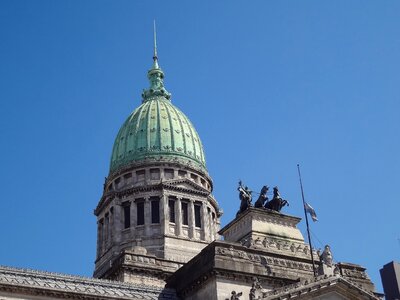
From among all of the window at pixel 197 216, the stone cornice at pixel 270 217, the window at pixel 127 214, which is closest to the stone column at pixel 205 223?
the window at pixel 197 216

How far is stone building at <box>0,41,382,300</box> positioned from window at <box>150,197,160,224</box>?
0.11 m

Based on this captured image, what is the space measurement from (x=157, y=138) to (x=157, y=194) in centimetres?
739

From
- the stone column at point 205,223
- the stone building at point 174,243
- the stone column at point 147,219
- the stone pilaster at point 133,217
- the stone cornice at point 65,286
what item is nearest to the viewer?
the stone cornice at point 65,286

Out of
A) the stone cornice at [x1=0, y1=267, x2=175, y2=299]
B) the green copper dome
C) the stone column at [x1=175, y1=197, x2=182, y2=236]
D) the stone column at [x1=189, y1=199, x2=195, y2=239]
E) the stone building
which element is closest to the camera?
the stone cornice at [x1=0, y1=267, x2=175, y2=299]

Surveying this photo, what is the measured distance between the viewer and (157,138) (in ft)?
278

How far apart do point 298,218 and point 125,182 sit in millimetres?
24562

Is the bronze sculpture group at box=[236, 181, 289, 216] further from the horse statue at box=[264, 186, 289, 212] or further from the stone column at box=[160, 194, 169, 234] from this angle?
the stone column at box=[160, 194, 169, 234]

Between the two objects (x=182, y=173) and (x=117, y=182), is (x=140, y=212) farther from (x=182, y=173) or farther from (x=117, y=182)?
(x=182, y=173)

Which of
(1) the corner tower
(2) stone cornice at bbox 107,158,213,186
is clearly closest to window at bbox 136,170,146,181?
(1) the corner tower

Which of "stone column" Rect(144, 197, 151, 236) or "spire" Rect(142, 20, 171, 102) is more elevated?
"spire" Rect(142, 20, 171, 102)

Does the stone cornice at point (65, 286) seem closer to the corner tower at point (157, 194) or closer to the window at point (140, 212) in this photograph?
the corner tower at point (157, 194)

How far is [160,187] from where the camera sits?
81.1 metres

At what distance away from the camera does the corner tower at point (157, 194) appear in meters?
79.1

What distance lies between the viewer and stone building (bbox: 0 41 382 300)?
50406mm
